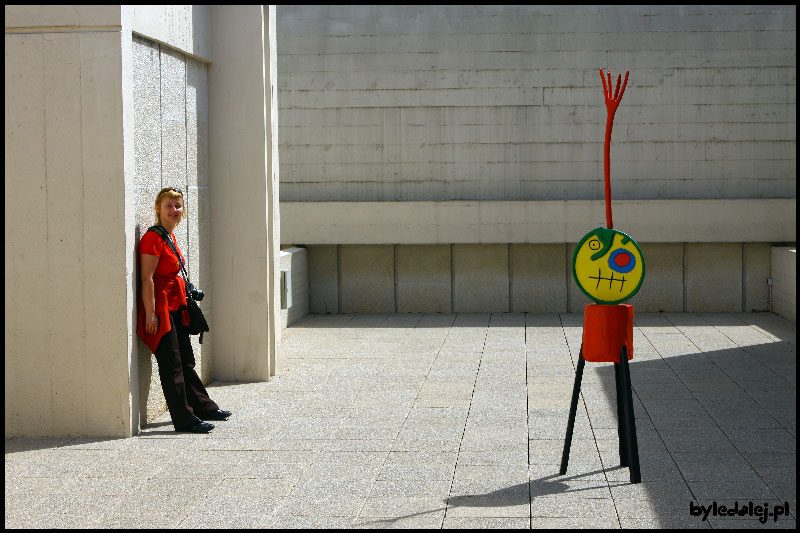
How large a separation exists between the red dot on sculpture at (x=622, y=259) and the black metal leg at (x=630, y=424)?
0.55m

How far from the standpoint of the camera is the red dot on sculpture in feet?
20.6

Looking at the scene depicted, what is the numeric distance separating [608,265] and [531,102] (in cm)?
994

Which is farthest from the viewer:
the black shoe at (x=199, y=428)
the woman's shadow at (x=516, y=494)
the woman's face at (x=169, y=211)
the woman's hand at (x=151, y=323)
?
the woman's face at (x=169, y=211)

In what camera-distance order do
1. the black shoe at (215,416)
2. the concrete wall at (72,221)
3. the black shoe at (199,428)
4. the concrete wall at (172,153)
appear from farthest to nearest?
the black shoe at (215,416), the concrete wall at (172,153), the black shoe at (199,428), the concrete wall at (72,221)

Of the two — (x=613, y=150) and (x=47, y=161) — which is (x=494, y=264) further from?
(x=47, y=161)

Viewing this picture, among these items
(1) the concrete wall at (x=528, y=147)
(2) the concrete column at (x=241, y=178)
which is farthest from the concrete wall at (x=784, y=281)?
(2) the concrete column at (x=241, y=178)

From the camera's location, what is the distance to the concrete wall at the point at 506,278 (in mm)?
15938

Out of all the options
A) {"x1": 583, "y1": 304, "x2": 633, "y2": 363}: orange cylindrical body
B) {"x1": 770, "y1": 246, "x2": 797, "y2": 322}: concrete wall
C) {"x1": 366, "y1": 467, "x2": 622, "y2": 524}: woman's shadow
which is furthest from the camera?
{"x1": 770, "y1": 246, "x2": 797, "y2": 322}: concrete wall

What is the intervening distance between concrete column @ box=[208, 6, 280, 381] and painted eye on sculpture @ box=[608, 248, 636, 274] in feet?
15.0

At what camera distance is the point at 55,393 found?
7672 millimetres

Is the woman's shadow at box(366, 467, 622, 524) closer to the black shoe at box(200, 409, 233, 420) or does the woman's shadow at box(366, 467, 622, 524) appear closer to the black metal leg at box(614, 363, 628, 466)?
the black metal leg at box(614, 363, 628, 466)

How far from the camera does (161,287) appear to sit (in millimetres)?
7883

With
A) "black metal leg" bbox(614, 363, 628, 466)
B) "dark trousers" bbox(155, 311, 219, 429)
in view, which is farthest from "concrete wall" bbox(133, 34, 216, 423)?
"black metal leg" bbox(614, 363, 628, 466)

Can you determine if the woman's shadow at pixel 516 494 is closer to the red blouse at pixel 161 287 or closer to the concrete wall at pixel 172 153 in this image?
the red blouse at pixel 161 287
